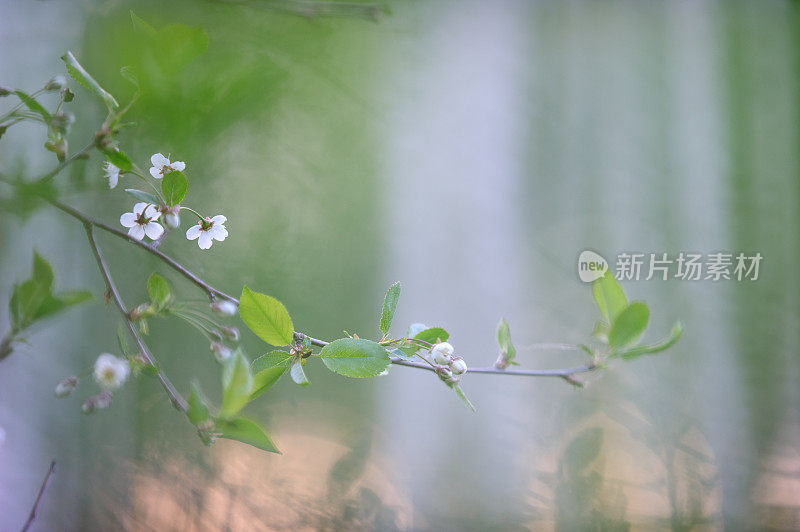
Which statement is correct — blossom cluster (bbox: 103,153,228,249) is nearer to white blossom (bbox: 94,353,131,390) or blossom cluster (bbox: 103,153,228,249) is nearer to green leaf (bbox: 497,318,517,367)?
white blossom (bbox: 94,353,131,390)

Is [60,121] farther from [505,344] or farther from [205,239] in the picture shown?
Result: [505,344]

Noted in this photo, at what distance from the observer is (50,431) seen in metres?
0.92

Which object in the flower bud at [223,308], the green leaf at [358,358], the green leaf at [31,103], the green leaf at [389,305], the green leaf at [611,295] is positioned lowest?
the green leaf at [358,358]

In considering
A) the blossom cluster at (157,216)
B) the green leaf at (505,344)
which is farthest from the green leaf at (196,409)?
the green leaf at (505,344)

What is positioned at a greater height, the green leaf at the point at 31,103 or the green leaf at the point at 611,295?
the green leaf at the point at 31,103

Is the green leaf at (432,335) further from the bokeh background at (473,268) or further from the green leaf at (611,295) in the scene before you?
the bokeh background at (473,268)

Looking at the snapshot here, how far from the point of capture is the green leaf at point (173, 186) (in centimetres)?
31

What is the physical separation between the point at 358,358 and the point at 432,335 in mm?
68

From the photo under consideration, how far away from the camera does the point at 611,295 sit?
1.27 feet

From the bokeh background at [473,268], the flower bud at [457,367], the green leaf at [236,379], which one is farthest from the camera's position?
the bokeh background at [473,268]

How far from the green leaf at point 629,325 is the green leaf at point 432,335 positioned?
0.12 meters

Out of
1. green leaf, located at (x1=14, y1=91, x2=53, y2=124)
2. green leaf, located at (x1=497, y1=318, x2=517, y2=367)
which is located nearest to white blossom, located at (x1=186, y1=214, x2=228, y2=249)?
green leaf, located at (x1=14, y1=91, x2=53, y2=124)

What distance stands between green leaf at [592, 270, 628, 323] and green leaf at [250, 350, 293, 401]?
0.76 ft

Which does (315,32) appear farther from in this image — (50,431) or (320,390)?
(50,431)
